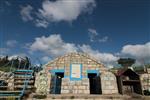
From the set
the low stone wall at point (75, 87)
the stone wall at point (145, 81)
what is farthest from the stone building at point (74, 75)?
the stone wall at point (145, 81)

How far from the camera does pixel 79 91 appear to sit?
43.1ft

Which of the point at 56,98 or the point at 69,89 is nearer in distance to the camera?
the point at 56,98

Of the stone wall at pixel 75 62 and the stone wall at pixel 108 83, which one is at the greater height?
the stone wall at pixel 75 62

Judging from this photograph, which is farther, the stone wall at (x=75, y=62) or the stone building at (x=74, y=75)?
the stone wall at (x=75, y=62)

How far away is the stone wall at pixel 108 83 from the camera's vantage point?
1313 cm

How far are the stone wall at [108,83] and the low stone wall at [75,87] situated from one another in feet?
5.24

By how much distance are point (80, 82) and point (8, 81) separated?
21.6 feet

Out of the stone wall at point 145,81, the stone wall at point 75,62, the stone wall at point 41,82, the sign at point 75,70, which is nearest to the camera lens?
the stone wall at point 41,82

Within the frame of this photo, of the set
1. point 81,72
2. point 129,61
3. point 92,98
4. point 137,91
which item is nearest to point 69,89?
point 81,72

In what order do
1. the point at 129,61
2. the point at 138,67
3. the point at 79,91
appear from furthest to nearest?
the point at 129,61 → the point at 138,67 → the point at 79,91

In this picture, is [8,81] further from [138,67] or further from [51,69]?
[138,67]

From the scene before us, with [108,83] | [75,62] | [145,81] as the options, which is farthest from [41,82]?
[145,81]

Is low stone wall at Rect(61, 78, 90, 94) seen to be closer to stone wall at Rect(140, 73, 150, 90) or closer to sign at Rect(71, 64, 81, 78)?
sign at Rect(71, 64, 81, 78)

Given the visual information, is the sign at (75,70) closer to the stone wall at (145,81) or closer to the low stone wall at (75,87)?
the low stone wall at (75,87)
